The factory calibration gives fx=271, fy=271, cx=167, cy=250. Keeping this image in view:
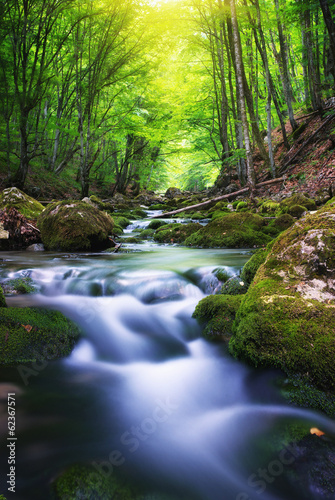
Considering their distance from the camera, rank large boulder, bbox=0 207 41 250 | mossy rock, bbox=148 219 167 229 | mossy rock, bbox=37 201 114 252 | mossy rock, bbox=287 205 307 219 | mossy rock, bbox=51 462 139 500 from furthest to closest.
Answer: mossy rock, bbox=148 219 167 229
mossy rock, bbox=287 205 307 219
large boulder, bbox=0 207 41 250
mossy rock, bbox=37 201 114 252
mossy rock, bbox=51 462 139 500

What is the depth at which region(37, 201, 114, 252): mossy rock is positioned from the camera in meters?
6.77

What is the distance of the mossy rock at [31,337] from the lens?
221cm

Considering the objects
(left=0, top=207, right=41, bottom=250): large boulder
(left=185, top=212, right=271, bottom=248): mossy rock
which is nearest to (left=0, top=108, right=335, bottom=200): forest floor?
(left=185, top=212, right=271, bottom=248): mossy rock

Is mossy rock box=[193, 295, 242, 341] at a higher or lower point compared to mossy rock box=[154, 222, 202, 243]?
lower

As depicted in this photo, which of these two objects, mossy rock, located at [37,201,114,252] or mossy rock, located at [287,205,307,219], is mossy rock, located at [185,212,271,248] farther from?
mossy rock, located at [37,201,114,252]

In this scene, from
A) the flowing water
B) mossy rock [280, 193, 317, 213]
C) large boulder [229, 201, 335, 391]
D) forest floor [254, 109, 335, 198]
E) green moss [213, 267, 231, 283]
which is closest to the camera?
the flowing water

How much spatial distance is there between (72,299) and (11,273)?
1.31 m

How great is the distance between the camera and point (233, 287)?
3.39 meters

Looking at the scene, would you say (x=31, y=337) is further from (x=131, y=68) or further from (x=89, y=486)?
(x=131, y=68)

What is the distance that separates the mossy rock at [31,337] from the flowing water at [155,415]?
3.8 inches

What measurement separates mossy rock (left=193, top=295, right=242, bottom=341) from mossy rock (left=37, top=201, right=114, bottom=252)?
15.1 ft

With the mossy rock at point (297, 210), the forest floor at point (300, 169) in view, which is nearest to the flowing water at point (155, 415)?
the mossy rock at point (297, 210)

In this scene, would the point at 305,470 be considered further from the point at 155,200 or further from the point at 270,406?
the point at 155,200

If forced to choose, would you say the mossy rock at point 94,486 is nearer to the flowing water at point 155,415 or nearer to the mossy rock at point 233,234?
the flowing water at point 155,415
